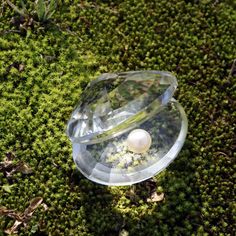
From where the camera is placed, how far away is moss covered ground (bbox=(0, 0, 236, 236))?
3.88 meters

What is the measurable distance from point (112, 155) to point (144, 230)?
647 millimetres

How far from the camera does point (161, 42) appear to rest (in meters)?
4.55

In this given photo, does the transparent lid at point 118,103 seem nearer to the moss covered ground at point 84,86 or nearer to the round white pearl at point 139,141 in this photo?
the round white pearl at point 139,141

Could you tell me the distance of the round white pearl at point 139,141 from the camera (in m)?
3.66

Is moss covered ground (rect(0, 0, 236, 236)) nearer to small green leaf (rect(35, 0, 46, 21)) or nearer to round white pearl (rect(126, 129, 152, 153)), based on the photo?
small green leaf (rect(35, 0, 46, 21))

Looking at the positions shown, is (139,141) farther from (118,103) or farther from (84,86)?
(84,86)

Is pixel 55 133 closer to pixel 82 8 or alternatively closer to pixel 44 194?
pixel 44 194

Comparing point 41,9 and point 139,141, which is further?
point 41,9

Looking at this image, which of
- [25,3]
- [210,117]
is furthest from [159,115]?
[25,3]

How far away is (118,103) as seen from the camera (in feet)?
12.1

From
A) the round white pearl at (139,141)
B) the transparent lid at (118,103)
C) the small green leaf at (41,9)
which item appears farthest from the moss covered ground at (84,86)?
the transparent lid at (118,103)

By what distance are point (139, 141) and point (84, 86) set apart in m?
0.98

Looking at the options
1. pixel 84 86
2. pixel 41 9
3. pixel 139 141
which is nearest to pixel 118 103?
pixel 139 141

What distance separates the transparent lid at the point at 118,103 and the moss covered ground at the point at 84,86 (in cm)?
62
